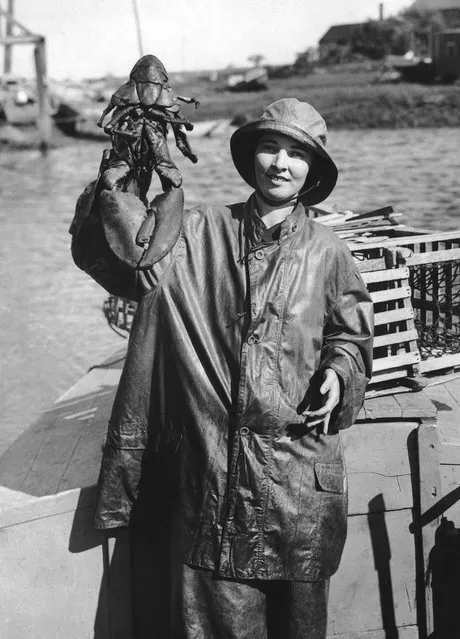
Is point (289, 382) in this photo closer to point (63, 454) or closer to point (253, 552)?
point (253, 552)

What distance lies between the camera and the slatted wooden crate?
4.10 m

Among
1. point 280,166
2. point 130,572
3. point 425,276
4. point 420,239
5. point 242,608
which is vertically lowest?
point 130,572

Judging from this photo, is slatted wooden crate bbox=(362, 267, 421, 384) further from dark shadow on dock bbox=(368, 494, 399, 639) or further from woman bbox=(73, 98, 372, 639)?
woman bbox=(73, 98, 372, 639)

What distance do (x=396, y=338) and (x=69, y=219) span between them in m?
18.2

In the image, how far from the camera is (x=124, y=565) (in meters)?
3.22

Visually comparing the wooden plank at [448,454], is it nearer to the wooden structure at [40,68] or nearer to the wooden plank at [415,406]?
the wooden plank at [415,406]

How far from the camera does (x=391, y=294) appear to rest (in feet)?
13.7

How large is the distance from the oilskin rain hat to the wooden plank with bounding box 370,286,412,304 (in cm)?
123

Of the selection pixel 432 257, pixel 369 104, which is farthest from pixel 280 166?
pixel 369 104

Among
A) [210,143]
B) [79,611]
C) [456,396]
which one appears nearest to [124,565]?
[79,611]

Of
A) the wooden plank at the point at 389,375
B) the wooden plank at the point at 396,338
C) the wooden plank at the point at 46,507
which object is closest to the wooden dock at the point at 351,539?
the wooden plank at the point at 46,507

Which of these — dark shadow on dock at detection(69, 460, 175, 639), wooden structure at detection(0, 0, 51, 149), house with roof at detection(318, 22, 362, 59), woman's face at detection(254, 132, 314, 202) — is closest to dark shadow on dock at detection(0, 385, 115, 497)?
dark shadow on dock at detection(69, 460, 175, 639)

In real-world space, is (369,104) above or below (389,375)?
above

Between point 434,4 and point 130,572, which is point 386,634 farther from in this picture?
point 434,4
